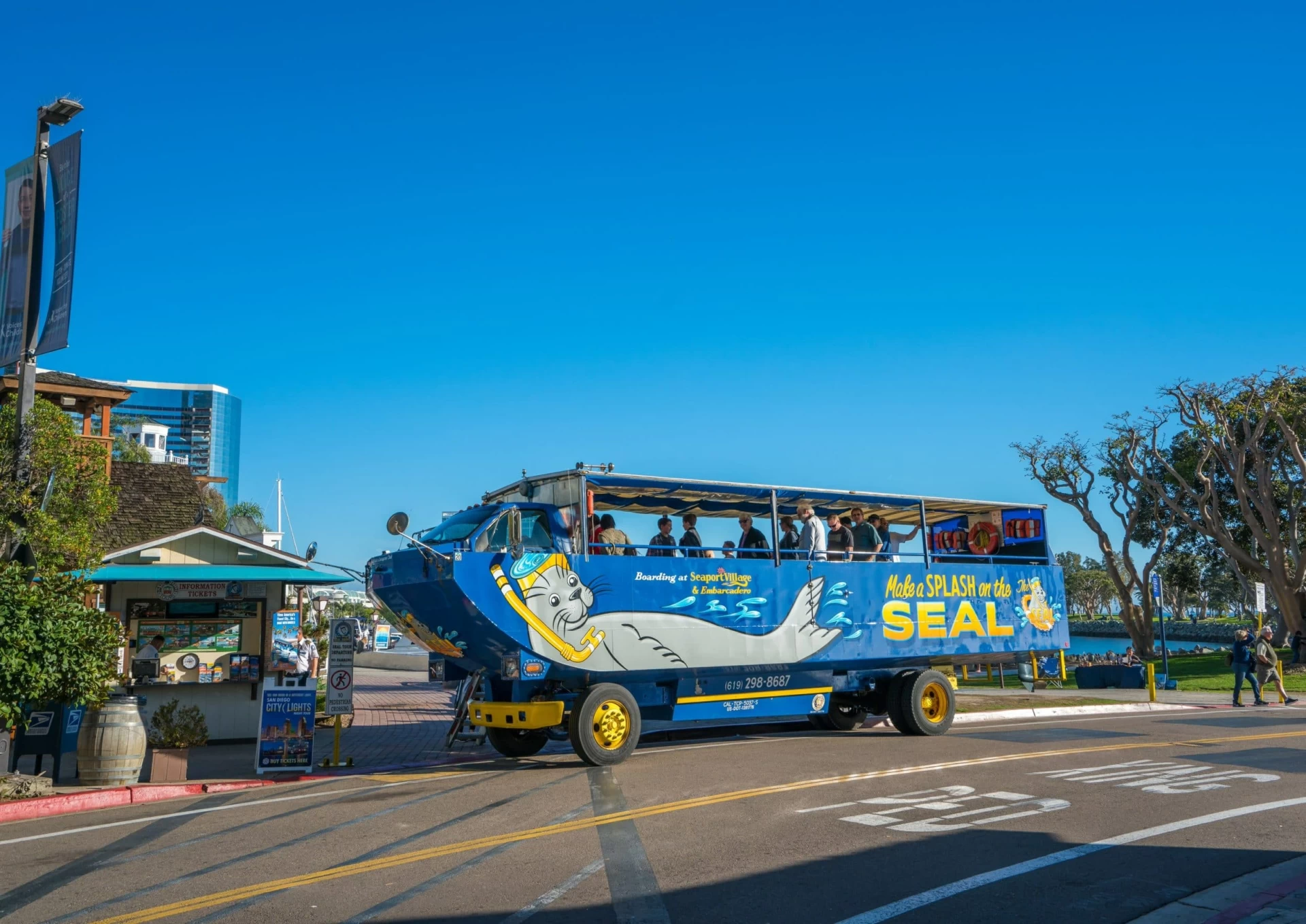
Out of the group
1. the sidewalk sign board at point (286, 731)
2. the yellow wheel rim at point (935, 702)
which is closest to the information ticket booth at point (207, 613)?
the sidewalk sign board at point (286, 731)

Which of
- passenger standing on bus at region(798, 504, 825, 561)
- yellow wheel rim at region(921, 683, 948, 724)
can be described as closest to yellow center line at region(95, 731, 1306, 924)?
yellow wheel rim at region(921, 683, 948, 724)

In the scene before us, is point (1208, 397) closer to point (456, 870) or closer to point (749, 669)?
point (749, 669)

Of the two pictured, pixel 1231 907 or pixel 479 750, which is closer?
pixel 1231 907

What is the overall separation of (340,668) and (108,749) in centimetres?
326

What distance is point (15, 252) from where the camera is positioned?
13.4m

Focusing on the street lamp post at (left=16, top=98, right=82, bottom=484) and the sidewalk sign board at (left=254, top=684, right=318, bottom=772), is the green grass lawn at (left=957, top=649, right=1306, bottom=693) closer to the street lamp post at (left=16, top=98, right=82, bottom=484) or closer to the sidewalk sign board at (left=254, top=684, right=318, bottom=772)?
the sidewalk sign board at (left=254, top=684, right=318, bottom=772)

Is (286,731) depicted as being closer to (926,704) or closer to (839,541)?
(839,541)

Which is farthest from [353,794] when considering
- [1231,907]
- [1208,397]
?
[1208,397]

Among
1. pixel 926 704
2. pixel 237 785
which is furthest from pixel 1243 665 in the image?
pixel 237 785

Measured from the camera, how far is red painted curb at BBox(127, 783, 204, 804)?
460 inches

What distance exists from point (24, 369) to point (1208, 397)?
3725 centimetres

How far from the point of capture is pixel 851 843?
8164 mm

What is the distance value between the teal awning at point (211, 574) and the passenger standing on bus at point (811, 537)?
22.3 ft

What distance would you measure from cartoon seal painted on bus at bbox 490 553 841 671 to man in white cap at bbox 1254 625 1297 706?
13.3 m
